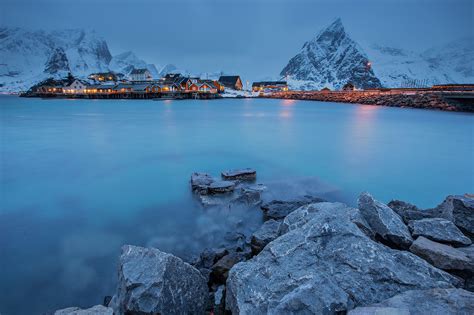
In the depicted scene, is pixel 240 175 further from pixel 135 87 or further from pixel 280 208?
pixel 135 87

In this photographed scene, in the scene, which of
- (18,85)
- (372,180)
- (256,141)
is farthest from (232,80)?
(18,85)

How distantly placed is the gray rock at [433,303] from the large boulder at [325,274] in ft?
1.23

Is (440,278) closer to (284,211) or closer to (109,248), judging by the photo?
(284,211)

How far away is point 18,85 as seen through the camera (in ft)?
601

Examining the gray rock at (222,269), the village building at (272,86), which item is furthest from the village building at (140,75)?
the gray rock at (222,269)

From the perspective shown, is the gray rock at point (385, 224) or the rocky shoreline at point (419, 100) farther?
the rocky shoreline at point (419, 100)

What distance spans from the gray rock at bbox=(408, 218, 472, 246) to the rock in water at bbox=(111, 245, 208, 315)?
10.6 feet

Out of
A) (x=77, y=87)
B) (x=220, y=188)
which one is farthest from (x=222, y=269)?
(x=77, y=87)

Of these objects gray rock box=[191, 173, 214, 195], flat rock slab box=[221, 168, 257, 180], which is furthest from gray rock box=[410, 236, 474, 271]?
flat rock slab box=[221, 168, 257, 180]

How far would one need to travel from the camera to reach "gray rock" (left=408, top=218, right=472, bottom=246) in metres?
3.77

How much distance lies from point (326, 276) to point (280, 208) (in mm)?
3692

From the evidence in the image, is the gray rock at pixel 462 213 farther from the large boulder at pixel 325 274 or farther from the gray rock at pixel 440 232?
the large boulder at pixel 325 274

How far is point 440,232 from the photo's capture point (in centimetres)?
389

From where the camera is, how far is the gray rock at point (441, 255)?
3207 millimetres
